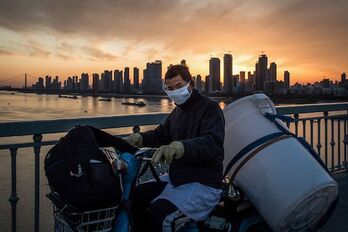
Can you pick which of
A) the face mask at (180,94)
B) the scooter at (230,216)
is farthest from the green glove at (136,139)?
the face mask at (180,94)

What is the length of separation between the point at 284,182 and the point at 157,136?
0.97 metres

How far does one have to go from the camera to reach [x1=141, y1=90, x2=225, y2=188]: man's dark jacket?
2232 millimetres

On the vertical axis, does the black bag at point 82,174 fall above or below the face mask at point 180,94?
below

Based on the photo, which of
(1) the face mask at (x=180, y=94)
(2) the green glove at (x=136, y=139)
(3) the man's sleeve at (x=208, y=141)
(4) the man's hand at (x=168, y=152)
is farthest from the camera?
(2) the green glove at (x=136, y=139)

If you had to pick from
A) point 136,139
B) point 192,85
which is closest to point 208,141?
point 192,85

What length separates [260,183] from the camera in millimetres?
2418

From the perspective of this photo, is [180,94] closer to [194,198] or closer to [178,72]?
[178,72]

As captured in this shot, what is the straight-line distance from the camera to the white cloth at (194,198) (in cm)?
228

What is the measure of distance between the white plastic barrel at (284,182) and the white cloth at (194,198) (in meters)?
0.27

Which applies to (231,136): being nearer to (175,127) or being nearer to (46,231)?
(175,127)

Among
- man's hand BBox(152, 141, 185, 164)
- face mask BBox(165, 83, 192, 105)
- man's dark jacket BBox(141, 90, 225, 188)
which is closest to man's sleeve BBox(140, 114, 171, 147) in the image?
man's dark jacket BBox(141, 90, 225, 188)

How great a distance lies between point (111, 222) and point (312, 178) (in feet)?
4.14

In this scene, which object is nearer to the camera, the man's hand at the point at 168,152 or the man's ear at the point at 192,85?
the man's hand at the point at 168,152

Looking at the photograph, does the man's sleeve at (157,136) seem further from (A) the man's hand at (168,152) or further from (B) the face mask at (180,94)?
(A) the man's hand at (168,152)
